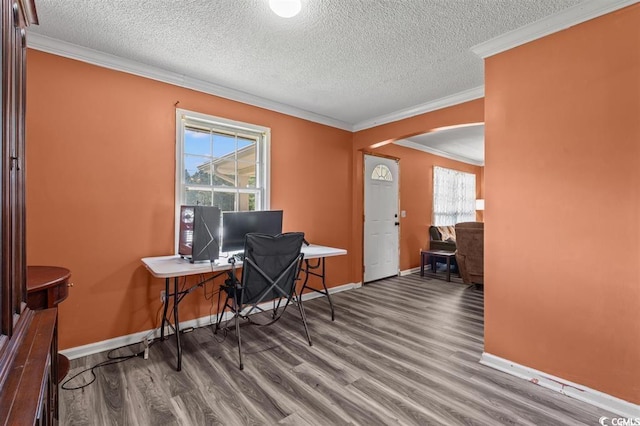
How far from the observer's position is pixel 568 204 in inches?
77.4

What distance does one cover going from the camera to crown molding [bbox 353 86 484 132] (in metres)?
3.14

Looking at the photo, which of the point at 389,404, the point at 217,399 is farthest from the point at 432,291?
the point at 217,399

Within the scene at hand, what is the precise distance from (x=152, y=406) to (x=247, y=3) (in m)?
2.57

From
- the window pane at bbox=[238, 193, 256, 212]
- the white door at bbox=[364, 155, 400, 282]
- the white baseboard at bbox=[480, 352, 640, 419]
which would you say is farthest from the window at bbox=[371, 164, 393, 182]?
the white baseboard at bbox=[480, 352, 640, 419]

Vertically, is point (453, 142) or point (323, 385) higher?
point (453, 142)

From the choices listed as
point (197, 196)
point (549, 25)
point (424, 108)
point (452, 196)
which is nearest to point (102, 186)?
point (197, 196)

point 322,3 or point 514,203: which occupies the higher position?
point 322,3

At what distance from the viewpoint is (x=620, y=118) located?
177 cm

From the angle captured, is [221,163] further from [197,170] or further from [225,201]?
[225,201]

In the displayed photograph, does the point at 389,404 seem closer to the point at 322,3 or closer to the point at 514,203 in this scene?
the point at 514,203

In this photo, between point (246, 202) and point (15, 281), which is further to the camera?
point (246, 202)

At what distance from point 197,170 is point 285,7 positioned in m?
1.84

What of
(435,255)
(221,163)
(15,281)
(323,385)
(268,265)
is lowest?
(323,385)

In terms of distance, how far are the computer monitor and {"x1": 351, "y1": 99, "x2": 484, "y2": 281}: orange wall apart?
243 cm
